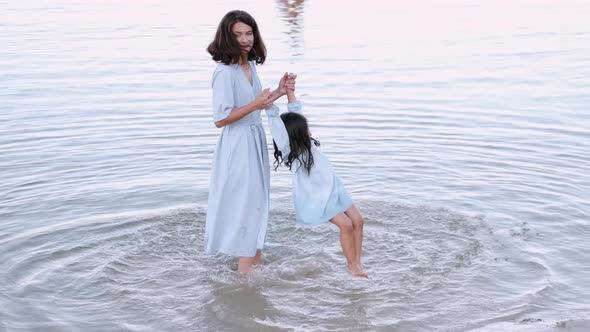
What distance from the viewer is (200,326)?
19.7 feet

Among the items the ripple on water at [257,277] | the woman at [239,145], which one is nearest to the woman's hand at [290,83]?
the woman at [239,145]

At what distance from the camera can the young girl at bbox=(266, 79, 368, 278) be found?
20.7 ft

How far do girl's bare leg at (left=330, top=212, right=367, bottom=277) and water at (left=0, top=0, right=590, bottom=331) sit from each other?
0.10 meters

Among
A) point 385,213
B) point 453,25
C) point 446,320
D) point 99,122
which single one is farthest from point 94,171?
point 453,25

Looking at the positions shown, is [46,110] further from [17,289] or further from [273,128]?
[273,128]

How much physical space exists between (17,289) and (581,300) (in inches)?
153

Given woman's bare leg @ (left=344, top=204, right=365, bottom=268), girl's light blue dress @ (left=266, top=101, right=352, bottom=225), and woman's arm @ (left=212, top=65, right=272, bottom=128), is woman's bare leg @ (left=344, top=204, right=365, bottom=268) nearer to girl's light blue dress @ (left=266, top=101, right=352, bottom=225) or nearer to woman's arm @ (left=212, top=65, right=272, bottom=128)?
girl's light blue dress @ (left=266, top=101, right=352, bottom=225)

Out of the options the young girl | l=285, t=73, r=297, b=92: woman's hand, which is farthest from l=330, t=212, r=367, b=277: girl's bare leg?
l=285, t=73, r=297, b=92: woman's hand

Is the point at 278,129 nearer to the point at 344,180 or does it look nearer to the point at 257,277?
the point at 257,277

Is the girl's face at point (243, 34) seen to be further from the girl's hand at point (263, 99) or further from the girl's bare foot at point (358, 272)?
the girl's bare foot at point (358, 272)

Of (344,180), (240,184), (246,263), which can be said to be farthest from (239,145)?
(344,180)

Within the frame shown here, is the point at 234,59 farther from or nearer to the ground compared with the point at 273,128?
farther from the ground

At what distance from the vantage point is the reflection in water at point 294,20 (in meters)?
18.5

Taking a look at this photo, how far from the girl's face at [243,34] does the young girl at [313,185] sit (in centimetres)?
38
